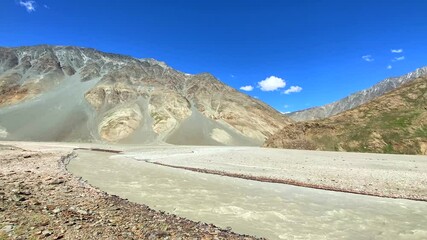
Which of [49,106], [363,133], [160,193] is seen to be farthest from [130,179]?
[49,106]

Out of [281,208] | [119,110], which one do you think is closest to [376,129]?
[281,208]

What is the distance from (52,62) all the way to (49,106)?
6200cm

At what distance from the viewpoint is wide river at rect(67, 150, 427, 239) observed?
13367 millimetres

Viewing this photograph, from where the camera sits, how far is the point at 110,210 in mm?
13422

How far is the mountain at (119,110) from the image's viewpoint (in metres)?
136

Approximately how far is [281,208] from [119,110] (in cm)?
14441

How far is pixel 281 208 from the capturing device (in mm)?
17094

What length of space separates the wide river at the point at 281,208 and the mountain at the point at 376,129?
51.1 metres

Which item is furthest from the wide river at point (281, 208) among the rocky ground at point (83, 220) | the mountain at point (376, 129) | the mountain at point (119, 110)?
the mountain at point (119, 110)

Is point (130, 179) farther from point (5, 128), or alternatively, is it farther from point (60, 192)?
point (5, 128)

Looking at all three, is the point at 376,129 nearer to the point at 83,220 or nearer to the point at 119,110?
the point at 83,220

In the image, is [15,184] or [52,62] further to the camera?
[52,62]

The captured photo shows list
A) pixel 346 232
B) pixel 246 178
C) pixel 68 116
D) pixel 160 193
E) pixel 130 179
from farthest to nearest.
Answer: pixel 68 116 → pixel 246 178 → pixel 130 179 → pixel 160 193 → pixel 346 232

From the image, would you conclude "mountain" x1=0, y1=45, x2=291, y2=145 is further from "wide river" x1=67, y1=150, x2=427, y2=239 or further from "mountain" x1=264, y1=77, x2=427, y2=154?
"wide river" x1=67, y1=150, x2=427, y2=239
